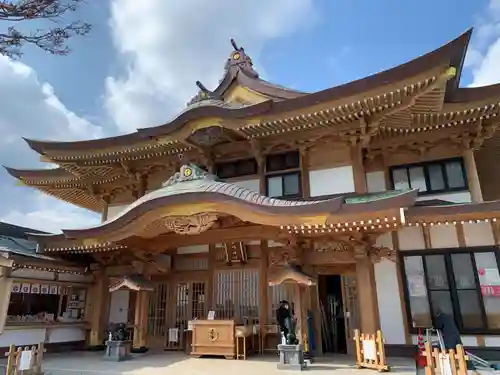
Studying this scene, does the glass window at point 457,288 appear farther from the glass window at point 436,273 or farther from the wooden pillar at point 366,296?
the wooden pillar at point 366,296

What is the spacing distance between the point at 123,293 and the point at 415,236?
337 inches

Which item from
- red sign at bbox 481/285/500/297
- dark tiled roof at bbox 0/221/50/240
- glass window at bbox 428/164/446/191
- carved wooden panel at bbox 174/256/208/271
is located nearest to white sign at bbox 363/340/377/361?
red sign at bbox 481/285/500/297

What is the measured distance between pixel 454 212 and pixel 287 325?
13.8 feet

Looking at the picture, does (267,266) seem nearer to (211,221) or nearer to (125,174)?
(211,221)

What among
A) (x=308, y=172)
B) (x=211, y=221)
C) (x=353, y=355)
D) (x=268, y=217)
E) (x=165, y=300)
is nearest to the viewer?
(x=268, y=217)

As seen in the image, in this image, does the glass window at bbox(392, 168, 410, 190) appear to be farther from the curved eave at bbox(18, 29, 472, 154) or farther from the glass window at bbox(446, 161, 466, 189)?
the curved eave at bbox(18, 29, 472, 154)

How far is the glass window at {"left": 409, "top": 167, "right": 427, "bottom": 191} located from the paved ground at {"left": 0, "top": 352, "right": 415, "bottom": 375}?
419 centimetres

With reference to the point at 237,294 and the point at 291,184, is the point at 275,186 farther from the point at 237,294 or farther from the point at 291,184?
the point at 237,294

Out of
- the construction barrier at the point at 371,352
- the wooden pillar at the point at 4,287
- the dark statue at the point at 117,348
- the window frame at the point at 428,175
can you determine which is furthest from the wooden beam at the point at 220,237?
the window frame at the point at 428,175

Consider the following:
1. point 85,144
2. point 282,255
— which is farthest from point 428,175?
point 85,144

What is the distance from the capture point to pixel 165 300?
10.5 meters

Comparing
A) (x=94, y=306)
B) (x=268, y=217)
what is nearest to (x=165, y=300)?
(x=94, y=306)

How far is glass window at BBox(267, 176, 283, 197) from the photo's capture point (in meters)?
9.88

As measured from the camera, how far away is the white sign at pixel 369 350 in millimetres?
7016
